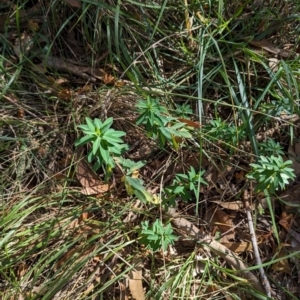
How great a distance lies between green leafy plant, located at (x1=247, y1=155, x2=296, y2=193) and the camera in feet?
5.89

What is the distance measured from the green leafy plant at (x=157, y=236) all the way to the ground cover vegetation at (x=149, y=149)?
0.02m

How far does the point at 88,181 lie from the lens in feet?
6.73

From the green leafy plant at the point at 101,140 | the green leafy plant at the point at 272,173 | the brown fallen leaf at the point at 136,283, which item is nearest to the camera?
the green leafy plant at the point at 101,140

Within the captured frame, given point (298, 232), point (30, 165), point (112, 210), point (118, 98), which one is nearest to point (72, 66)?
point (118, 98)

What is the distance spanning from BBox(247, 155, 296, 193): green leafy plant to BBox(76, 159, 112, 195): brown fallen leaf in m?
0.64

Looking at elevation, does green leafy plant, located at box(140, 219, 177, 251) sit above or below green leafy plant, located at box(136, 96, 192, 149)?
below

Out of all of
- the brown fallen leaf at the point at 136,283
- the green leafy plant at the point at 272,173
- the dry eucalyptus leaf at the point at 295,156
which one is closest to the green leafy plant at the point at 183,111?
the green leafy plant at the point at 272,173

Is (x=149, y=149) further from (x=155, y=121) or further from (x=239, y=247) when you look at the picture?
(x=239, y=247)

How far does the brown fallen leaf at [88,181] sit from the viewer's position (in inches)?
80.4

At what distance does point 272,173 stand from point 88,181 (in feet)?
2.54

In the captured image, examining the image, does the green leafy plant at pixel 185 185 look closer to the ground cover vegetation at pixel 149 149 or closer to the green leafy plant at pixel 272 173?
the ground cover vegetation at pixel 149 149

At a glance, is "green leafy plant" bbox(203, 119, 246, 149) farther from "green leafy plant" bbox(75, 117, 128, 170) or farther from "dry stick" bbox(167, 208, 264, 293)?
"green leafy plant" bbox(75, 117, 128, 170)

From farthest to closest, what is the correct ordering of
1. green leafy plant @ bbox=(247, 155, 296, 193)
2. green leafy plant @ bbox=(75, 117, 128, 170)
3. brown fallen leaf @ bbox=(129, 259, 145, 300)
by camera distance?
brown fallen leaf @ bbox=(129, 259, 145, 300)
green leafy plant @ bbox=(247, 155, 296, 193)
green leafy plant @ bbox=(75, 117, 128, 170)

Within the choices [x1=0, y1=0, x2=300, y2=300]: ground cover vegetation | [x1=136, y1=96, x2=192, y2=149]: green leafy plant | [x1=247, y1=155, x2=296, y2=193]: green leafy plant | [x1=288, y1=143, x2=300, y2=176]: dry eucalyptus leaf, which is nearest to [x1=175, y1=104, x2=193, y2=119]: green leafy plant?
[x1=0, y1=0, x2=300, y2=300]: ground cover vegetation
